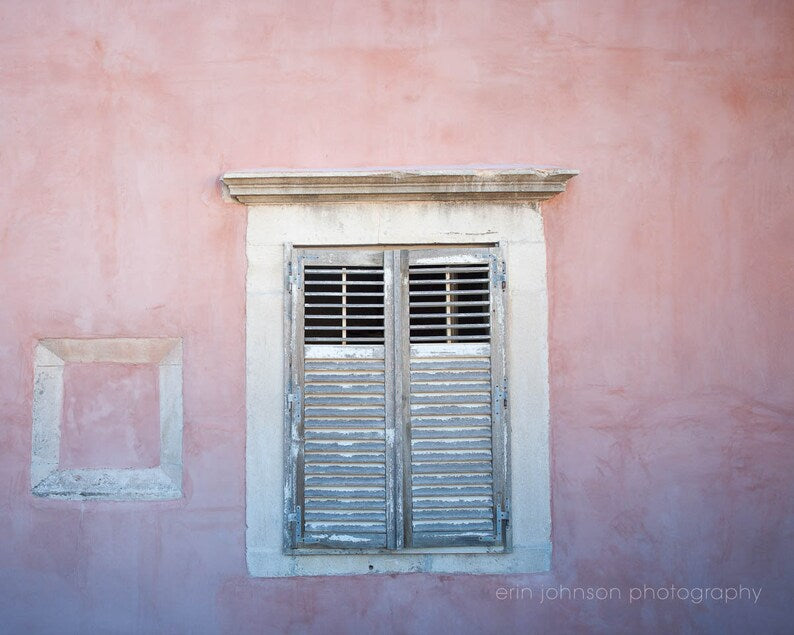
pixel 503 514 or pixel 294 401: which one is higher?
pixel 294 401

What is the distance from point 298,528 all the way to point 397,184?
192 centimetres

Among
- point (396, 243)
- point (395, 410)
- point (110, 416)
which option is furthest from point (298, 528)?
point (396, 243)

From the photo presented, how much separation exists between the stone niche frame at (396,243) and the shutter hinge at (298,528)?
62 millimetres

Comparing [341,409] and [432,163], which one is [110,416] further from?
[432,163]

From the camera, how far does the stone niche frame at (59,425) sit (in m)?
3.99

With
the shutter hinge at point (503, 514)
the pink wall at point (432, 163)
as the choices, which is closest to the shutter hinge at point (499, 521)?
the shutter hinge at point (503, 514)

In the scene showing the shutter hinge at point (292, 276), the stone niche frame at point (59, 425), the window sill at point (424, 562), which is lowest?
the window sill at point (424, 562)

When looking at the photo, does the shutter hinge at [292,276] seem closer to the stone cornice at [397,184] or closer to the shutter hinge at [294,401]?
the stone cornice at [397,184]

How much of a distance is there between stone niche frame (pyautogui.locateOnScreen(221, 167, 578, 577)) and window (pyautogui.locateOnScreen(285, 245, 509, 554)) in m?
0.07

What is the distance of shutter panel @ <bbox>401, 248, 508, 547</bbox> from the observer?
3973 millimetres

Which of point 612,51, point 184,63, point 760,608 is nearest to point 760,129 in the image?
point 612,51

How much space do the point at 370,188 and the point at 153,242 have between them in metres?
1.23

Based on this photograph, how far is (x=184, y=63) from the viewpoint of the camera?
4086 millimetres

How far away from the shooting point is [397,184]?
3.96 meters
